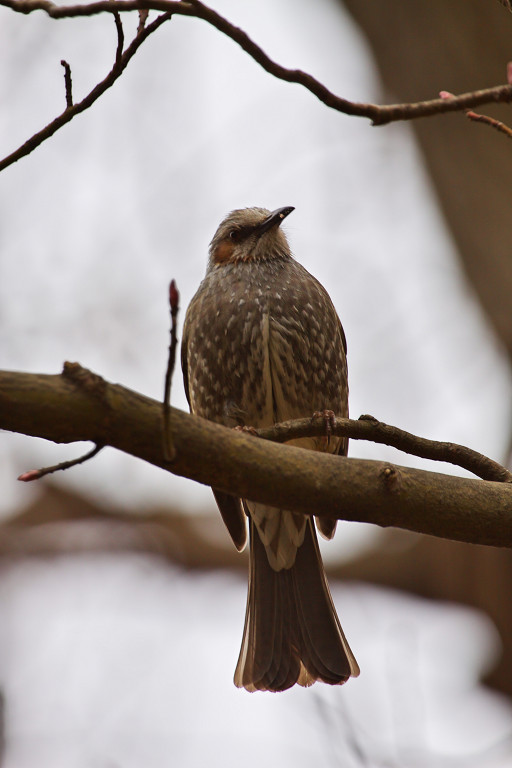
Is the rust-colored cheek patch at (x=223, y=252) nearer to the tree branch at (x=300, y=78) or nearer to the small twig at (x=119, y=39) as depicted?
the small twig at (x=119, y=39)

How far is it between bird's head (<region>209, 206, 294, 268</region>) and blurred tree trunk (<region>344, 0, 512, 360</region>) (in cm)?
111

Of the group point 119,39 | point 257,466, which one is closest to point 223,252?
point 119,39

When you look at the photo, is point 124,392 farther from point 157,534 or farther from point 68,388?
point 157,534

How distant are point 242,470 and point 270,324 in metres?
1.78

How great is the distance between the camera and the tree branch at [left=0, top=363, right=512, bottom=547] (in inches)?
83.1

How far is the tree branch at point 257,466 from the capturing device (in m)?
2.11

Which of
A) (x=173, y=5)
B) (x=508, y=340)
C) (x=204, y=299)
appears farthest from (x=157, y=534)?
(x=173, y=5)

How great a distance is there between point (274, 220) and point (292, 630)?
1.96 meters

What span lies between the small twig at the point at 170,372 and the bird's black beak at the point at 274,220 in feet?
8.44

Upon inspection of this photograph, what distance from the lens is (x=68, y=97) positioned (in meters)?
2.62

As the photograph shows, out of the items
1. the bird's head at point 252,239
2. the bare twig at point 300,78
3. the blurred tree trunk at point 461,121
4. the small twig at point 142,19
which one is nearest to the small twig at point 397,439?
the bare twig at point 300,78

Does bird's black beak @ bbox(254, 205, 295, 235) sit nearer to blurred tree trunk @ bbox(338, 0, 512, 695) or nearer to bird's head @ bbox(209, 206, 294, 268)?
bird's head @ bbox(209, 206, 294, 268)

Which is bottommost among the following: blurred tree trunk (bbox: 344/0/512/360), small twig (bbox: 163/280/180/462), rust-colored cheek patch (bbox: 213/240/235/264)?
small twig (bbox: 163/280/180/462)

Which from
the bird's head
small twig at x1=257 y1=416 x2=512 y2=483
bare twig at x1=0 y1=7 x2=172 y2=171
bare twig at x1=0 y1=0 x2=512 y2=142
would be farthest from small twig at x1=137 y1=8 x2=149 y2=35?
the bird's head
